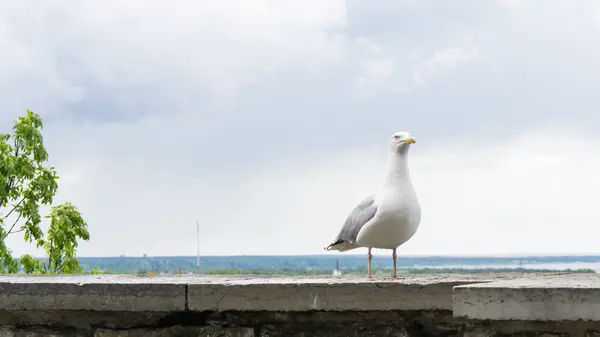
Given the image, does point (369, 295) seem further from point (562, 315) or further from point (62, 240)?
point (62, 240)

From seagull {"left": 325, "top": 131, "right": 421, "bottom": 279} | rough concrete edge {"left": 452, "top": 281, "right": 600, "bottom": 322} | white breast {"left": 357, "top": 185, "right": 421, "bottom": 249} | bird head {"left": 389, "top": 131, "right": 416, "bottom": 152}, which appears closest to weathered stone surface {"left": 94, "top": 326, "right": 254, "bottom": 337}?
seagull {"left": 325, "top": 131, "right": 421, "bottom": 279}

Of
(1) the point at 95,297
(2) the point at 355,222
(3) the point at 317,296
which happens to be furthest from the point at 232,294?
(2) the point at 355,222

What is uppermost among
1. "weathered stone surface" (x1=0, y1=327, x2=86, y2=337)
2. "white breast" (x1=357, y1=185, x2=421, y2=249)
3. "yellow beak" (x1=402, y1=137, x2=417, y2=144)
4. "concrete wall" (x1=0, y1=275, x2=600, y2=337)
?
"yellow beak" (x1=402, y1=137, x2=417, y2=144)

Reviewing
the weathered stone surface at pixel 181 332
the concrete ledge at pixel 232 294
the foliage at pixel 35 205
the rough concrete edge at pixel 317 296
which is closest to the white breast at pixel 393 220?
the concrete ledge at pixel 232 294

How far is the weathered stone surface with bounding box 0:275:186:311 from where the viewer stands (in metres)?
4.56

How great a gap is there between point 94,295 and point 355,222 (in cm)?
150

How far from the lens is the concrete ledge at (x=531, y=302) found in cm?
376

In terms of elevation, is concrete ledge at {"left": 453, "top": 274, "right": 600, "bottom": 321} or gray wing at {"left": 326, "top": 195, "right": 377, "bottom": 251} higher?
gray wing at {"left": 326, "top": 195, "right": 377, "bottom": 251}

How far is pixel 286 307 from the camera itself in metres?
4.41

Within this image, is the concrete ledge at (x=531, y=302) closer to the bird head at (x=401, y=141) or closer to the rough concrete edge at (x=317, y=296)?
the rough concrete edge at (x=317, y=296)

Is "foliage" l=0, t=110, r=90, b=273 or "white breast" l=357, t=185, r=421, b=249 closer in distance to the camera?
"white breast" l=357, t=185, r=421, b=249

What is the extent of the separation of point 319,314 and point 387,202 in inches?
32.9

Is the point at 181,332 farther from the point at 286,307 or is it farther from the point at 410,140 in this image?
the point at 410,140

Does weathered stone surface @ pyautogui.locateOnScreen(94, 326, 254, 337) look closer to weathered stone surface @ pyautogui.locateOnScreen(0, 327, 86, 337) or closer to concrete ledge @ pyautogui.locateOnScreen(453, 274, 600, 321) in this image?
weathered stone surface @ pyautogui.locateOnScreen(0, 327, 86, 337)
